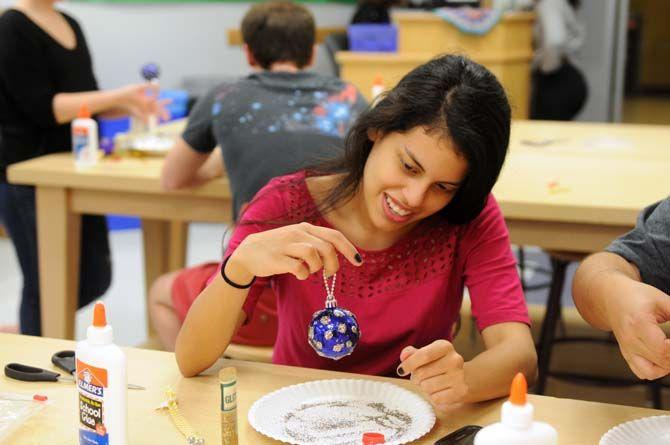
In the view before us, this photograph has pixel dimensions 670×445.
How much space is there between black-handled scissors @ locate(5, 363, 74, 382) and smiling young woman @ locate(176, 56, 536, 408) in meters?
0.20

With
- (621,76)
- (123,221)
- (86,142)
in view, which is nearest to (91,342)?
(86,142)

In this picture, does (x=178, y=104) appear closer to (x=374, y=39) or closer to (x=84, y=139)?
(x=374, y=39)

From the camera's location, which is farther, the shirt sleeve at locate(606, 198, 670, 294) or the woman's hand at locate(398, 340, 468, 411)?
the shirt sleeve at locate(606, 198, 670, 294)

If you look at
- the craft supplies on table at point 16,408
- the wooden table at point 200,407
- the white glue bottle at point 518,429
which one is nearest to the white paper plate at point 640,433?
the wooden table at point 200,407

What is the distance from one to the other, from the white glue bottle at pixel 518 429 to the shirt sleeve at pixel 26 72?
7.74ft

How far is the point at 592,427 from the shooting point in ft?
4.43

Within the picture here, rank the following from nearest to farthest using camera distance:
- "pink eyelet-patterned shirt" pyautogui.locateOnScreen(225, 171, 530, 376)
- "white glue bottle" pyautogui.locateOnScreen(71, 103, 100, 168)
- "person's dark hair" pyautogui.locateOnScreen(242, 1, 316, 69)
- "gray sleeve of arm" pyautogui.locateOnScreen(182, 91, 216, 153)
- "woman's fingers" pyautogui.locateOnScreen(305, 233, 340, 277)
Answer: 1. "woman's fingers" pyautogui.locateOnScreen(305, 233, 340, 277)
2. "pink eyelet-patterned shirt" pyautogui.locateOnScreen(225, 171, 530, 376)
3. "gray sleeve of arm" pyautogui.locateOnScreen(182, 91, 216, 153)
4. "person's dark hair" pyautogui.locateOnScreen(242, 1, 316, 69)
5. "white glue bottle" pyautogui.locateOnScreen(71, 103, 100, 168)

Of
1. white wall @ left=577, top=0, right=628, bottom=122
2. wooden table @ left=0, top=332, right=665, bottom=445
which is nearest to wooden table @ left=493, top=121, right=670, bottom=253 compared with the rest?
wooden table @ left=0, top=332, right=665, bottom=445

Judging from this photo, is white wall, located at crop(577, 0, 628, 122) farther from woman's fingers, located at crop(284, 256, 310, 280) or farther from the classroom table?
woman's fingers, located at crop(284, 256, 310, 280)

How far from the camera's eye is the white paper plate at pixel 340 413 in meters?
1.32

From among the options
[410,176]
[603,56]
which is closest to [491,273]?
[410,176]

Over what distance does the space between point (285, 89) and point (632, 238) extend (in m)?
1.31

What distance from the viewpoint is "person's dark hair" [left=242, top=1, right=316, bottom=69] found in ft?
9.29

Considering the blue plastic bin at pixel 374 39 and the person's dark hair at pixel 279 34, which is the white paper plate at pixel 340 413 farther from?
the blue plastic bin at pixel 374 39
